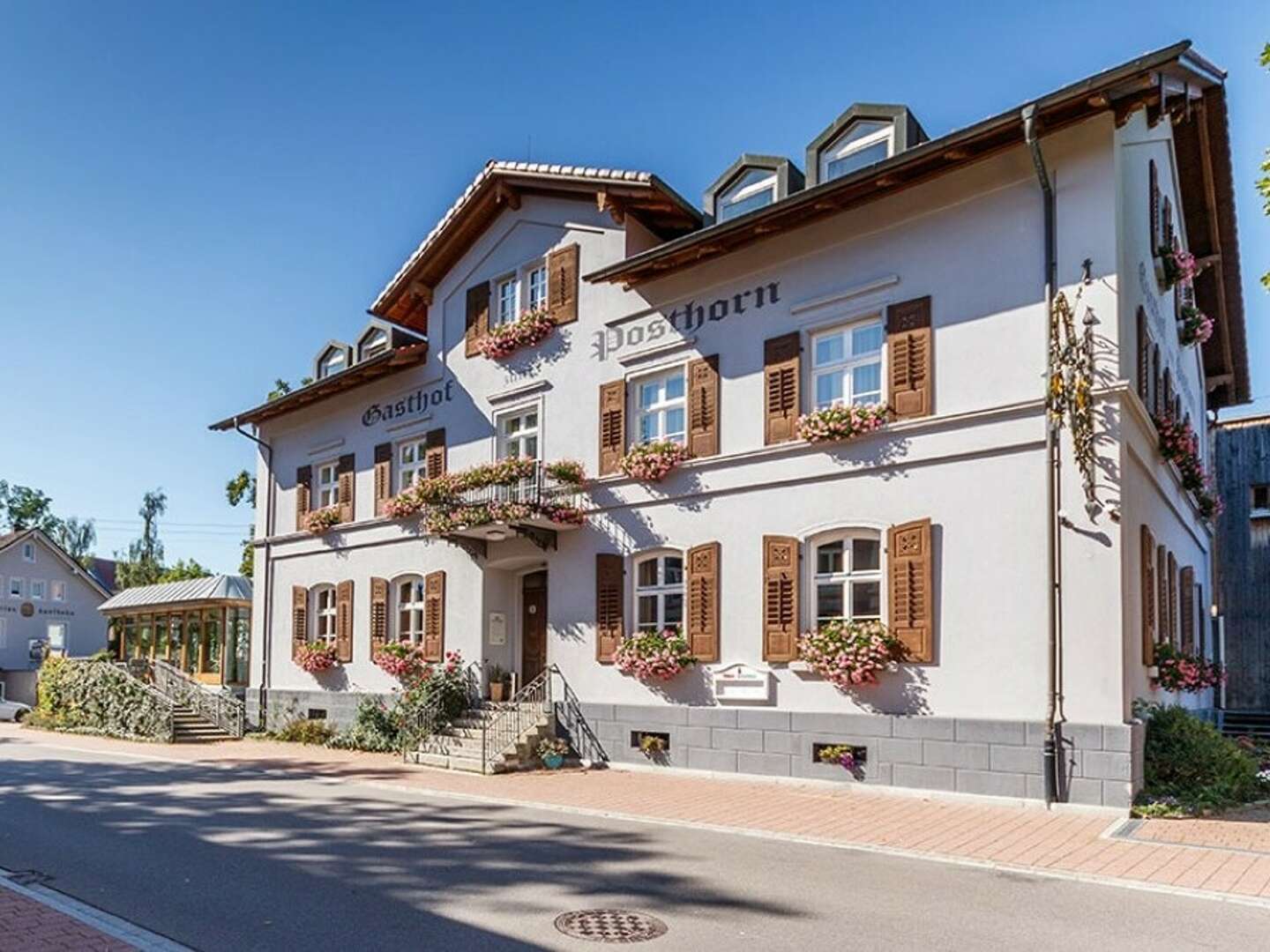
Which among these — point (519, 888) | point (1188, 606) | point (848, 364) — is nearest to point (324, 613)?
point (848, 364)

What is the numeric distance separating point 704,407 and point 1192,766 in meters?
8.29

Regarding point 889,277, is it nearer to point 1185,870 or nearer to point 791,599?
point 791,599

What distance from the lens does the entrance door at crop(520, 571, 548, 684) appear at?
19875mm

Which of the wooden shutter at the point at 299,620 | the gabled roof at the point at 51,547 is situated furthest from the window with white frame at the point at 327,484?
the gabled roof at the point at 51,547

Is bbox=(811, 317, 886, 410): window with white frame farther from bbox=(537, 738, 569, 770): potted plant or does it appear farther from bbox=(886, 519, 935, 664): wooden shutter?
bbox=(537, 738, 569, 770): potted plant

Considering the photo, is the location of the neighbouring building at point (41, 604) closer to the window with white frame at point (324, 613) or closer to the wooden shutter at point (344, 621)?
the window with white frame at point (324, 613)

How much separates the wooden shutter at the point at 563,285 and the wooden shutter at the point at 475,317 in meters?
2.02

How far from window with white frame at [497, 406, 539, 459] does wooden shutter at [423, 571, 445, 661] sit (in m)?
2.88

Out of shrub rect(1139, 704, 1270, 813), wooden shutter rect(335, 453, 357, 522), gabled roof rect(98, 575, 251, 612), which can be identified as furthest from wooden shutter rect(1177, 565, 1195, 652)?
gabled roof rect(98, 575, 251, 612)

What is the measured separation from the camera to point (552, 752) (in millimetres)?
17219

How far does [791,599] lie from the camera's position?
14.9 m

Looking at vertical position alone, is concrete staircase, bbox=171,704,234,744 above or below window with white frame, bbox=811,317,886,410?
below

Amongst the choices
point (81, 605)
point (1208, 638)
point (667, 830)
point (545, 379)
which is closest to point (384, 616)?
point (545, 379)

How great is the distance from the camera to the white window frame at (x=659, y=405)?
17.1 metres
